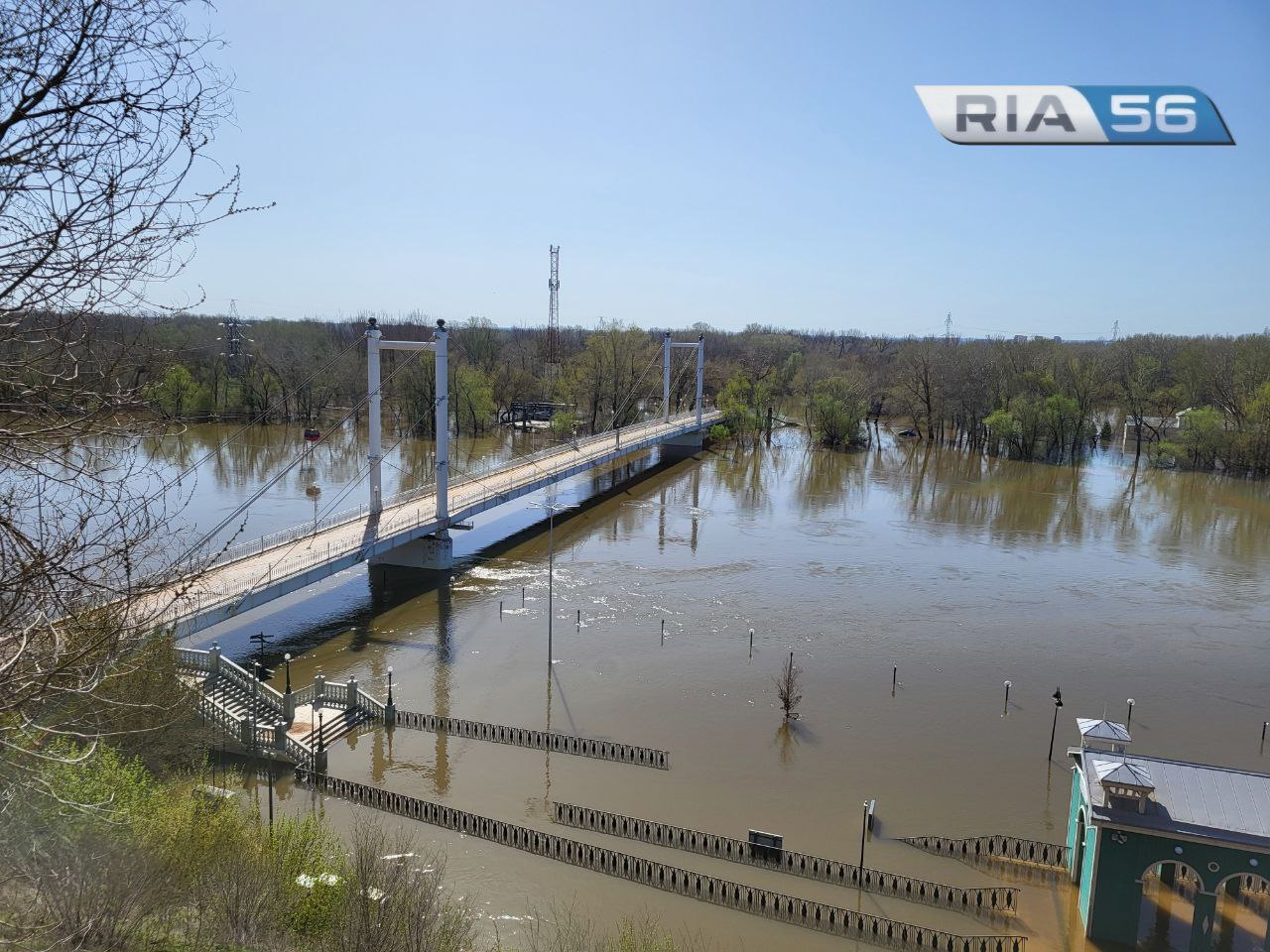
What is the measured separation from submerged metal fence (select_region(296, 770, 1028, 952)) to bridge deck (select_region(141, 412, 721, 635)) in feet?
16.3

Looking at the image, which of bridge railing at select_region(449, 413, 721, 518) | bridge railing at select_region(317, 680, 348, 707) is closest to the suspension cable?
bridge railing at select_region(317, 680, 348, 707)

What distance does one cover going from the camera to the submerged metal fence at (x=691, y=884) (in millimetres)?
12148

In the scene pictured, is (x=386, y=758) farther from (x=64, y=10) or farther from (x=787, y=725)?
(x=64, y=10)

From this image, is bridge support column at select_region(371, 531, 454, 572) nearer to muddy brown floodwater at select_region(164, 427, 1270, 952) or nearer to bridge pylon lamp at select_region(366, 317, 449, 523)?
bridge pylon lamp at select_region(366, 317, 449, 523)

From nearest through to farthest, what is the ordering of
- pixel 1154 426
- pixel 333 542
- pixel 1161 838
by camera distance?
pixel 1161 838, pixel 333 542, pixel 1154 426

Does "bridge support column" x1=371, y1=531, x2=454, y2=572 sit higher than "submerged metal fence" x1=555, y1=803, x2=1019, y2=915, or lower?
higher

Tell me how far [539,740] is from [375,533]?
12.5 meters

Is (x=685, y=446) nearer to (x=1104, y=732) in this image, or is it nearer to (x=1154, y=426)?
(x=1154, y=426)

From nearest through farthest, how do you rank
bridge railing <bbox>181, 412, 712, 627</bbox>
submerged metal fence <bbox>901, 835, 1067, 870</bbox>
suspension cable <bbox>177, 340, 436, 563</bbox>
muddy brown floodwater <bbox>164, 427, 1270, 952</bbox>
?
suspension cable <bbox>177, 340, 436, 563</bbox>, submerged metal fence <bbox>901, 835, 1067, 870</bbox>, muddy brown floodwater <bbox>164, 427, 1270, 952</bbox>, bridge railing <bbox>181, 412, 712, 627</bbox>

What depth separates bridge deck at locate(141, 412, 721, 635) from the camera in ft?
67.1

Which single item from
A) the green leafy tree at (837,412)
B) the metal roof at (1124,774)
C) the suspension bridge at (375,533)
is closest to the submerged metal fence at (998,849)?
the metal roof at (1124,774)

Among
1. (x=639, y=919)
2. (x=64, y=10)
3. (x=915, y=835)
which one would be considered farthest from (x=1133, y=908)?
(x=64, y=10)

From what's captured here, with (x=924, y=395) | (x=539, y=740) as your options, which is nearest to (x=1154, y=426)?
(x=924, y=395)

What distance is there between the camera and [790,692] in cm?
1966
